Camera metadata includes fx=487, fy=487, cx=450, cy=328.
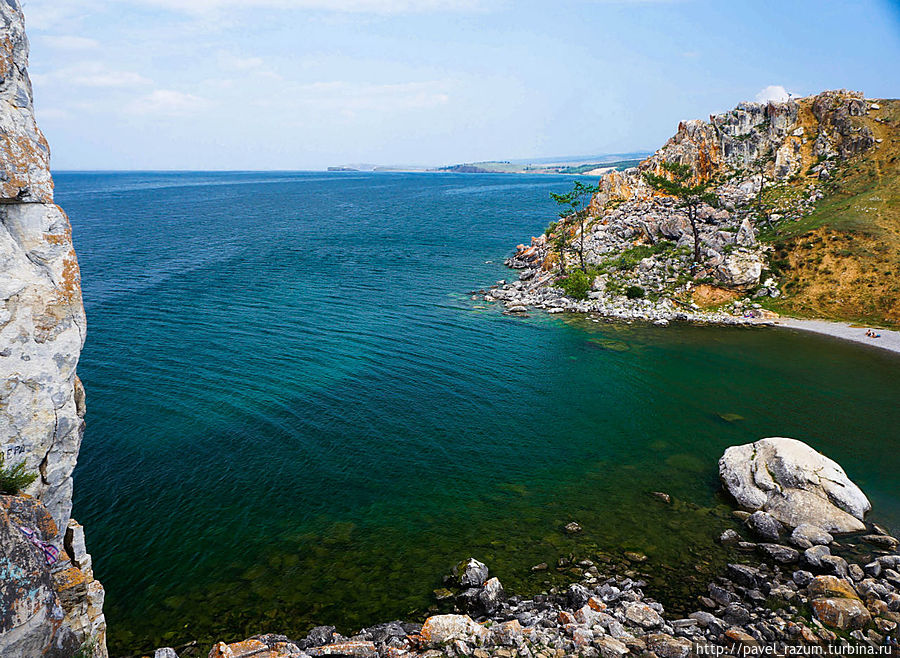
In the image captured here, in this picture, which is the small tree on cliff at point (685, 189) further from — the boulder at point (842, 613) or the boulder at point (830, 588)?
the boulder at point (842, 613)

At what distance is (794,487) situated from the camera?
100 ft

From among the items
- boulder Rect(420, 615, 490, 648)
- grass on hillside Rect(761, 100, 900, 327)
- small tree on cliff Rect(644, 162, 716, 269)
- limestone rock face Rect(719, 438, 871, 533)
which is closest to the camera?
boulder Rect(420, 615, 490, 648)

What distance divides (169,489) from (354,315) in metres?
38.7

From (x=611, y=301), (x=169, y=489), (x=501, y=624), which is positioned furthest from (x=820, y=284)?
(x=169, y=489)

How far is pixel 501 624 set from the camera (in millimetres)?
21375

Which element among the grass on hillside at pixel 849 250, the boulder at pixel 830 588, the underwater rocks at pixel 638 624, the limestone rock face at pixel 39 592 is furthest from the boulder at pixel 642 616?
the grass on hillside at pixel 849 250

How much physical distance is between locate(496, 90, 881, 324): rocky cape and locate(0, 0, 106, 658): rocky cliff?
6017 cm

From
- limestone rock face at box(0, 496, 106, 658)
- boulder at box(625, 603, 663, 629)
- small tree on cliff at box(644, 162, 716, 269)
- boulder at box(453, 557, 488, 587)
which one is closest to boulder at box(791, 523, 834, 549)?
boulder at box(625, 603, 663, 629)

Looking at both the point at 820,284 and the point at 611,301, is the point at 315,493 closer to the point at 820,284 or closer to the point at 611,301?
the point at 611,301

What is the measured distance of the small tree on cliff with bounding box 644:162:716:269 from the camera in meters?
79.4

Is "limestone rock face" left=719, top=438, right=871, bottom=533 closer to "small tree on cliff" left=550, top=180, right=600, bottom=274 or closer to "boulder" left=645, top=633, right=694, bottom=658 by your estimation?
"boulder" left=645, top=633, right=694, bottom=658

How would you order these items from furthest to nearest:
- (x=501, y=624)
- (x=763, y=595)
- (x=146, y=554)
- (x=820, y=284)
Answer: (x=820, y=284), (x=146, y=554), (x=763, y=595), (x=501, y=624)

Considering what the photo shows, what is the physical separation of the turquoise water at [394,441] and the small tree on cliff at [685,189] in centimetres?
2402

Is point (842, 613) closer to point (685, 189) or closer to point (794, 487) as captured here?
point (794, 487)
